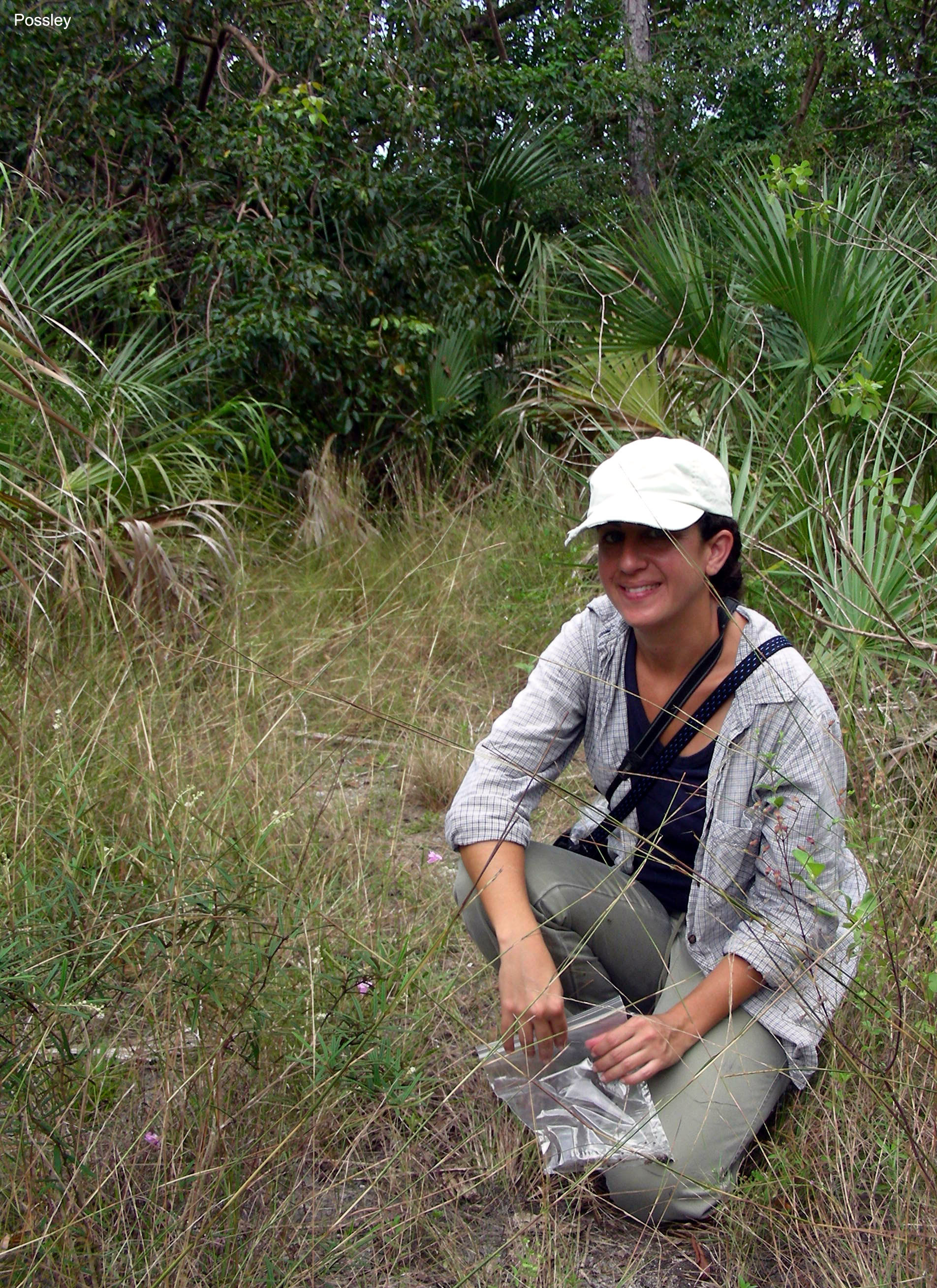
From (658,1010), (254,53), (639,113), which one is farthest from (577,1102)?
(639,113)

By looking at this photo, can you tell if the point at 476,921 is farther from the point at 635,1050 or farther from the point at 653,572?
the point at 653,572

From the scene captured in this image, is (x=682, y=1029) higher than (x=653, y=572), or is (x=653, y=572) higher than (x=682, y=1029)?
(x=653, y=572)

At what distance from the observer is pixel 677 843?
2.26m

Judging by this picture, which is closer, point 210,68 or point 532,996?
point 532,996

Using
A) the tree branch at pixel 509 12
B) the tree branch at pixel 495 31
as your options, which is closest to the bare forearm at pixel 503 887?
the tree branch at pixel 495 31

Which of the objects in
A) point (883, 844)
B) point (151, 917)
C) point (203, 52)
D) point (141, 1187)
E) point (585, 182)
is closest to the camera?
point (141, 1187)

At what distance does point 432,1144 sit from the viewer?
82.7 inches

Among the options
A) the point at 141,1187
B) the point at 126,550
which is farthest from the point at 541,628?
the point at 141,1187

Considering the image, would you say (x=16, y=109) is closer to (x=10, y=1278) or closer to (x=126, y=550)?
(x=126, y=550)

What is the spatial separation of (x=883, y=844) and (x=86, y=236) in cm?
412

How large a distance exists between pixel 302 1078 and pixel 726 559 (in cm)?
122

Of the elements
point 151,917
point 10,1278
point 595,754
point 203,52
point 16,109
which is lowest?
point 10,1278

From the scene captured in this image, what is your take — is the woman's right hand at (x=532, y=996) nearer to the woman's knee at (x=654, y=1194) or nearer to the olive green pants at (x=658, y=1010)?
the olive green pants at (x=658, y=1010)

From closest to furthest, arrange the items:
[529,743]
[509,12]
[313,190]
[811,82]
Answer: [529,743] < [313,190] < [811,82] < [509,12]
